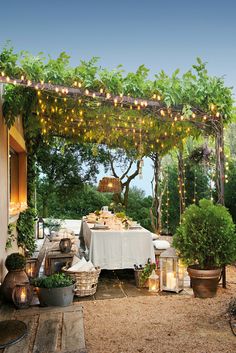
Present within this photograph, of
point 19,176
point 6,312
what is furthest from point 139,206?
point 6,312

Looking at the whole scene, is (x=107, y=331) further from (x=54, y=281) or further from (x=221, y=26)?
(x=221, y=26)

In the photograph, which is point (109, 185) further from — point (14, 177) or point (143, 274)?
point (143, 274)

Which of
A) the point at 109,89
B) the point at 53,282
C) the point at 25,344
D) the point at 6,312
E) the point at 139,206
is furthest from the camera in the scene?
the point at 139,206

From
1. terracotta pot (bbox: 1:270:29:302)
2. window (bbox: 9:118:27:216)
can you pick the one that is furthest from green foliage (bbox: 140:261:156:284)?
window (bbox: 9:118:27:216)

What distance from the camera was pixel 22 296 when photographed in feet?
12.3

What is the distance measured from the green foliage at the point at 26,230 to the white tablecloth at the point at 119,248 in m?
1.42

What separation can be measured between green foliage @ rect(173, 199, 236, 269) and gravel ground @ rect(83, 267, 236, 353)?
0.51m

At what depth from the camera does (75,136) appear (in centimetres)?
751

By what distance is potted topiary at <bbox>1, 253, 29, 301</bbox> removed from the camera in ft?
12.9

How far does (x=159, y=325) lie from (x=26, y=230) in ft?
11.6

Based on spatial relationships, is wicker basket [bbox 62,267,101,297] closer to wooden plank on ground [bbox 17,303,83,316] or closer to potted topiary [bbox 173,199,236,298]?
wooden plank on ground [bbox 17,303,83,316]

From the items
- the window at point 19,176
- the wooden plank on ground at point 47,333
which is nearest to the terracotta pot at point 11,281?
the wooden plank on ground at point 47,333

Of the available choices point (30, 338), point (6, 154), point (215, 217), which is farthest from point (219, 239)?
point (6, 154)

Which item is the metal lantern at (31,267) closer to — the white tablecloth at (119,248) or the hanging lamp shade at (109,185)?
the white tablecloth at (119,248)
